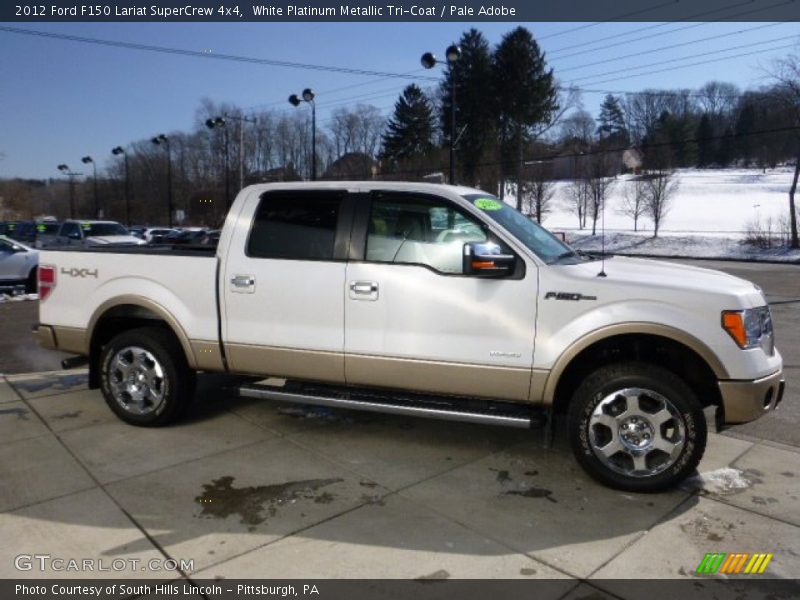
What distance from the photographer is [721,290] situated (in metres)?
3.83

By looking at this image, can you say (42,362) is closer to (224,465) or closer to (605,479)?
(224,465)

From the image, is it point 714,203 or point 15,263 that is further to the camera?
point 714,203

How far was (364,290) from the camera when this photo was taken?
4367 millimetres

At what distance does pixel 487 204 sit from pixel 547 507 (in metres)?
2.12

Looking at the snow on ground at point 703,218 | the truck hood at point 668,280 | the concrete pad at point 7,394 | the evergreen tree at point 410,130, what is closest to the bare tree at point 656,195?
the snow on ground at point 703,218

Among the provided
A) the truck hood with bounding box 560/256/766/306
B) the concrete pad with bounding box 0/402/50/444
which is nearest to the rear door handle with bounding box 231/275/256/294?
the concrete pad with bounding box 0/402/50/444

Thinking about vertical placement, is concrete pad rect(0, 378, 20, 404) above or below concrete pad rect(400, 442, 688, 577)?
above

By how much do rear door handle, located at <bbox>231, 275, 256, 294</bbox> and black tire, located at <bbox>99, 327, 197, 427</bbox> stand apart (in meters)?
0.81

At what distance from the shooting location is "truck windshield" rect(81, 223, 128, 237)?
2116 cm

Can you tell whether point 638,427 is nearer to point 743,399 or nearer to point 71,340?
point 743,399

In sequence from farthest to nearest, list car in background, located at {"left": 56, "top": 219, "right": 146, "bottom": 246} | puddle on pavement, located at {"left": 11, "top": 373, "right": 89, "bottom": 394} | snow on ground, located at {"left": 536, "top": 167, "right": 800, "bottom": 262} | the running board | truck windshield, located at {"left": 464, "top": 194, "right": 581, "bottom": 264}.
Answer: snow on ground, located at {"left": 536, "top": 167, "right": 800, "bottom": 262} < car in background, located at {"left": 56, "top": 219, "right": 146, "bottom": 246} < puddle on pavement, located at {"left": 11, "top": 373, "right": 89, "bottom": 394} < truck windshield, located at {"left": 464, "top": 194, "right": 581, "bottom": 264} < the running board

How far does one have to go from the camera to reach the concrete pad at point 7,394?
5.96 meters

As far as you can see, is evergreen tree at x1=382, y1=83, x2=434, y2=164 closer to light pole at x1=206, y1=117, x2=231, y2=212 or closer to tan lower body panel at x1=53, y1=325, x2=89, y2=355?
light pole at x1=206, y1=117, x2=231, y2=212

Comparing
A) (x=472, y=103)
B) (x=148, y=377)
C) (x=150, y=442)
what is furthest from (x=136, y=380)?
(x=472, y=103)
